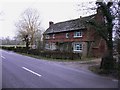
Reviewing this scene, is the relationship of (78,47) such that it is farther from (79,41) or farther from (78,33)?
(78,33)

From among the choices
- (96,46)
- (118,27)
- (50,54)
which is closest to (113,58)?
(118,27)

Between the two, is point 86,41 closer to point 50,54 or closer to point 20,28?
point 50,54

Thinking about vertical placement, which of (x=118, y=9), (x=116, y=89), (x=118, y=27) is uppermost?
(x=118, y=9)

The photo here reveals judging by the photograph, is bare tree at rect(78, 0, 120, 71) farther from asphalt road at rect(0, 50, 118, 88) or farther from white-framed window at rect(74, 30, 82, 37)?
white-framed window at rect(74, 30, 82, 37)

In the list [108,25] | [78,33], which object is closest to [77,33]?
[78,33]

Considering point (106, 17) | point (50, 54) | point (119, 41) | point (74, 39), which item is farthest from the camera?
point (74, 39)

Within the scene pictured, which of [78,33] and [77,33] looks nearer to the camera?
[78,33]

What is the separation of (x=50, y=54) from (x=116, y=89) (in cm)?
2320

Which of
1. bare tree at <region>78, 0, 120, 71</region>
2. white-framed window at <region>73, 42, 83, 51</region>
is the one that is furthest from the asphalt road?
white-framed window at <region>73, 42, 83, 51</region>

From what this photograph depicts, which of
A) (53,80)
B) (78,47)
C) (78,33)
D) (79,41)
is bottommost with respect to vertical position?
(53,80)

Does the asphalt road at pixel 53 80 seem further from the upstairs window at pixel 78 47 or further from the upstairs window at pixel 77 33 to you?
the upstairs window at pixel 77 33

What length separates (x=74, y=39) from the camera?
4584 cm

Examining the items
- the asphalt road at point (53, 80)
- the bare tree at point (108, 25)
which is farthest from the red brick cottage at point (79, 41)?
the asphalt road at point (53, 80)

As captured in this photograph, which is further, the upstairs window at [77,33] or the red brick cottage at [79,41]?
the upstairs window at [77,33]
